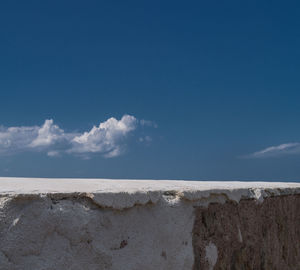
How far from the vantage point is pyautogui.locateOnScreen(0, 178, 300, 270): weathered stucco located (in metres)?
1.03

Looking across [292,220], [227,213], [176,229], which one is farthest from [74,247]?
[292,220]

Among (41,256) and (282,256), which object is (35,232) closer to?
(41,256)

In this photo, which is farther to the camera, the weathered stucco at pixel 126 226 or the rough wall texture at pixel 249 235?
the rough wall texture at pixel 249 235

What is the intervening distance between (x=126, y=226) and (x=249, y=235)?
93cm

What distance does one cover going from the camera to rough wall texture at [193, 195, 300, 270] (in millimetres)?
1631

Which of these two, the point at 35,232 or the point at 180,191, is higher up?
the point at 180,191

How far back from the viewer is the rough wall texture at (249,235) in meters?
1.63

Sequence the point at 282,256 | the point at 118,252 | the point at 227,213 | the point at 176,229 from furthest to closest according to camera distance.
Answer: the point at 282,256
the point at 227,213
the point at 176,229
the point at 118,252

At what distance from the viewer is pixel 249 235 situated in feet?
6.37

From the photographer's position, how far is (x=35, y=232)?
1.04 metres

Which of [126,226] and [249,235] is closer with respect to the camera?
[126,226]

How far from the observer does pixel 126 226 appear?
4.14 feet

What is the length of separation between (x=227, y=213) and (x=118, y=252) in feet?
2.37

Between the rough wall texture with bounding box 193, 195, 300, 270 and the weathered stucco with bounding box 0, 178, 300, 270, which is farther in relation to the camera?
the rough wall texture with bounding box 193, 195, 300, 270
